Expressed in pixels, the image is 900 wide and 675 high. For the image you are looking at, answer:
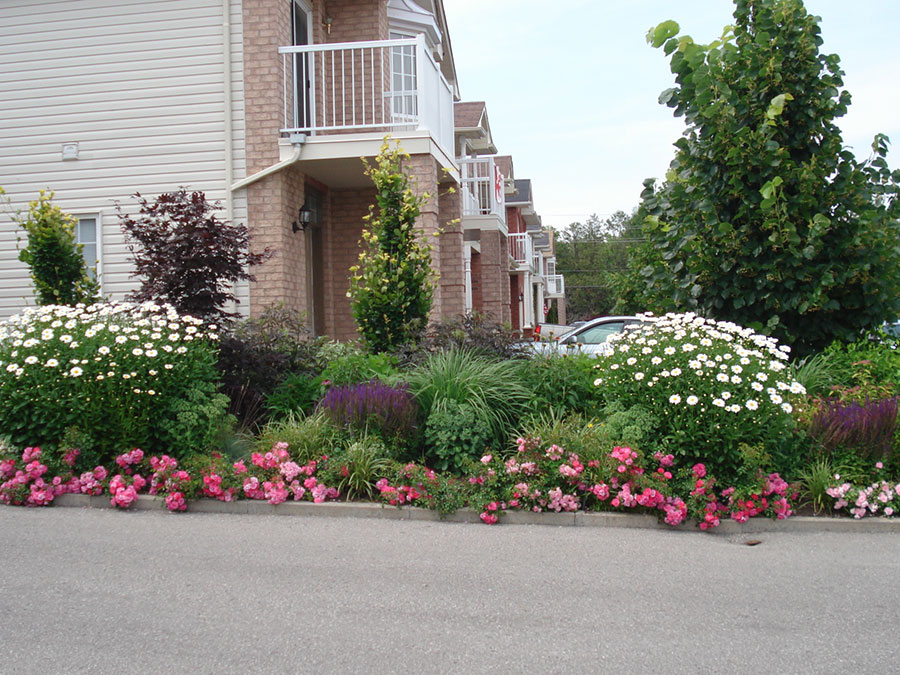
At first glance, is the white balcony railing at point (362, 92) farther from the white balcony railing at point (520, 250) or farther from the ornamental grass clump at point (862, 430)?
the white balcony railing at point (520, 250)

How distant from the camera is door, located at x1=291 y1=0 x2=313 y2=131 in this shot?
11703mm

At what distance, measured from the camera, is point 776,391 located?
630 cm

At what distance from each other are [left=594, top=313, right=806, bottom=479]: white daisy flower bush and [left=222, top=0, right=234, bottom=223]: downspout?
268 inches

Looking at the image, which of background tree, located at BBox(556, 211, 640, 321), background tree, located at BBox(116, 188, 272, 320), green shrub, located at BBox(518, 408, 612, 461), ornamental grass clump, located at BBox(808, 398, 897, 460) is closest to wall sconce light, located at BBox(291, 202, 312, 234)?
background tree, located at BBox(116, 188, 272, 320)

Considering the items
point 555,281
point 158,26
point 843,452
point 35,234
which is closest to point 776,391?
point 843,452

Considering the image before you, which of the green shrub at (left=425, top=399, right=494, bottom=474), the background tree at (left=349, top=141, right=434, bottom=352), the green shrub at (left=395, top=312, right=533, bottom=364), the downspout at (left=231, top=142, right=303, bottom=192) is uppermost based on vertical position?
the downspout at (left=231, top=142, right=303, bottom=192)

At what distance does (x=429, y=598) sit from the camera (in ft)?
14.7

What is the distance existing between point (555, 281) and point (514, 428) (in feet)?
141

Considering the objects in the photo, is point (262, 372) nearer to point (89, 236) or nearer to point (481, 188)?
point (89, 236)

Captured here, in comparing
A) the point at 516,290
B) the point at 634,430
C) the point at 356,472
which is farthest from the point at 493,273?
the point at 356,472

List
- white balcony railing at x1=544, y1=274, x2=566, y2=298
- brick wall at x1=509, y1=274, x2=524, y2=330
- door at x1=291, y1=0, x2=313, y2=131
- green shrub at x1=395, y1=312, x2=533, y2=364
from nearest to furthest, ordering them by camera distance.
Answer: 1. green shrub at x1=395, y1=312, x2=533, y2=364
2. door at x1=291, y1=0, x2=313, y2=131
3. brick wall at x1=509, y1=274, x2=524, y2=330
4. white balcony railing at x1=544, y1=274, x2=566, y2=298

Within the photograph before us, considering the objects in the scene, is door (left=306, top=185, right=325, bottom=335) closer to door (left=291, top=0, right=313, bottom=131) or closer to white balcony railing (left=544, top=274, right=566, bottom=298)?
door (left=291, top=0, right=313, bottom=131)

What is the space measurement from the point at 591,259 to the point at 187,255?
68074mm

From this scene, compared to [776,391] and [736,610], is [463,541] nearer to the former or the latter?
[736,610]
